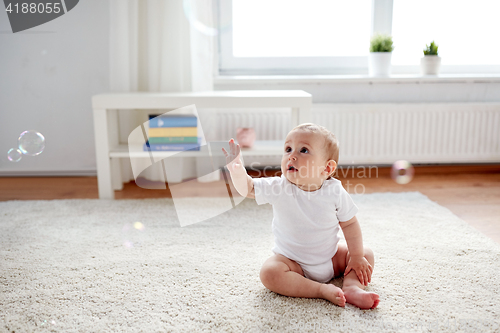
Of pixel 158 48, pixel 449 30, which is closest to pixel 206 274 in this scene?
pixel 158 48

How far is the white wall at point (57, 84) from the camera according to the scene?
220 cm

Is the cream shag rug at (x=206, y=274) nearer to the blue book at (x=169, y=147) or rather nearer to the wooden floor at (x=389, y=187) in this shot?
the wooden floor at (x=389, y=187)

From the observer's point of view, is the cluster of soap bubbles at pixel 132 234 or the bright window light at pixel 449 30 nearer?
the cluster of soap bubbles at pixel 132 234

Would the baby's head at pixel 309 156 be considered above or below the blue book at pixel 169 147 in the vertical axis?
above

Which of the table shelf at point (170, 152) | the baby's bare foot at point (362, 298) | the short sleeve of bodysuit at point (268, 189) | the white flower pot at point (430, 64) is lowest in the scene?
the baby's bare foot at point (362, 298)

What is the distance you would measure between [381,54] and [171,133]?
4.15 feet

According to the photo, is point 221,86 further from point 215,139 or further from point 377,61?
point 377,61

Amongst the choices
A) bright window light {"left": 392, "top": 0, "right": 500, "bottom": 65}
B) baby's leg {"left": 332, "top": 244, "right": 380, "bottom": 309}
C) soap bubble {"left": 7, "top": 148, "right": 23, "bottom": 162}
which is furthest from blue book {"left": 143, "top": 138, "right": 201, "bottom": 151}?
bright window light {"left": 392, "top": 0, "right": 500, "bottom": 65}

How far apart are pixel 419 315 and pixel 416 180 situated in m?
1.43

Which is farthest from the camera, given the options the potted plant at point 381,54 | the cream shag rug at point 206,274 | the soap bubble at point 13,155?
the potted plant at point 381,54

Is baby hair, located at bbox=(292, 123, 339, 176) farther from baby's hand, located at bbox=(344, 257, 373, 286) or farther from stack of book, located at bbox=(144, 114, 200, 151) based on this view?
stack of book, located at bbox=(144, 114, 200, 151)

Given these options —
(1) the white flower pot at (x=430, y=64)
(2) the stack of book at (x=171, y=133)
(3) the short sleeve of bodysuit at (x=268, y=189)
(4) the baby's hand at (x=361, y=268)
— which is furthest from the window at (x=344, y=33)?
(4) the baby's hand at (x=361, y=268)

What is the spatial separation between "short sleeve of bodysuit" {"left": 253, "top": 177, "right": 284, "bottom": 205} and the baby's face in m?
0.05

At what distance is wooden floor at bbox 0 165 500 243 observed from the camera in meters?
1.80
